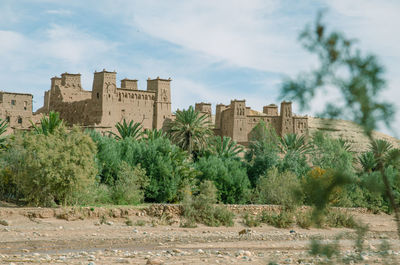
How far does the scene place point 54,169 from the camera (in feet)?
67.8

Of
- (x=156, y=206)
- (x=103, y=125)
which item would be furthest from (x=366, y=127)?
(x=103, y=125)

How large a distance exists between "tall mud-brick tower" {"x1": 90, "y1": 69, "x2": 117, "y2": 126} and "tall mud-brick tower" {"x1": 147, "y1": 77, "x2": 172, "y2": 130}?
4247 mm

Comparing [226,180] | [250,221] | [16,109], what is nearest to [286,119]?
[16,109]

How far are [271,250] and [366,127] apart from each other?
38.2ft

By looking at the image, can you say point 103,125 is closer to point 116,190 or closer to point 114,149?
point 114,149

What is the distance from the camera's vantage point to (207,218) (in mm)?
23062

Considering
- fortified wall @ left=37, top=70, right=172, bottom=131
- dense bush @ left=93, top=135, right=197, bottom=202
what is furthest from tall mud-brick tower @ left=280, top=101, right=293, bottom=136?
dense bush @ left=93, top=135, right=197, bottom=202

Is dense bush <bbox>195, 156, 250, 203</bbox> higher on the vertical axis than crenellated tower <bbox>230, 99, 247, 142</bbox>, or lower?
lower

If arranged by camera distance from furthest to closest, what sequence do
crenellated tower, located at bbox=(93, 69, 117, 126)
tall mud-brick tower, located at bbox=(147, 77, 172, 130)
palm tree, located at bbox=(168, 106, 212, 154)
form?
tall mud-brick tower, located at bbox=(147, 77, 172, 130) → crenellated tower, located at bbox=(93, 69, 117, 126) → palm tree, located at bbox=(168, 106, 212, 154)

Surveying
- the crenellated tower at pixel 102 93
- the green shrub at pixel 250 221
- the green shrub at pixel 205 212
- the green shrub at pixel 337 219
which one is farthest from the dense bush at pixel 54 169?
the crenellated tower at pixel 102 93

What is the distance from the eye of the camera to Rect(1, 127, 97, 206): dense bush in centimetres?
2067

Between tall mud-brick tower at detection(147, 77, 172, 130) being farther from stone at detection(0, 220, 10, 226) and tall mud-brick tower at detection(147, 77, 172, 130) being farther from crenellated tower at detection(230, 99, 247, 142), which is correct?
stone at detection(0, 220, 10, 226)

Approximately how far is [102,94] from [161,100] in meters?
5.76

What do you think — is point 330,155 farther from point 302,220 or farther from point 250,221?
point 250,221
